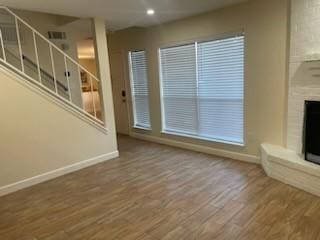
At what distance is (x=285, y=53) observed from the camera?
3389 millimetres

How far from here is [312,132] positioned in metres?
3.13

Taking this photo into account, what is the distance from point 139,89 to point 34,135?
2815 mm

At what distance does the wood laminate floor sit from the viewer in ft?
7.72

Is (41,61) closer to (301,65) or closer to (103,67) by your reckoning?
(103,67)

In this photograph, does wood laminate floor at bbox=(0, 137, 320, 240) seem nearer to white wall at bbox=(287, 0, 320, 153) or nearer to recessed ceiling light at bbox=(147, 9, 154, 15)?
white wall at bbox=(287, 0, 320, 153)

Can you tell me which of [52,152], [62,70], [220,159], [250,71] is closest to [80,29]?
[62,70]

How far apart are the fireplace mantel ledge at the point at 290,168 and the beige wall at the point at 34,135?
285cm

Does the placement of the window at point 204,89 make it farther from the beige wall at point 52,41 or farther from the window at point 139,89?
the beige wall at point 52,41

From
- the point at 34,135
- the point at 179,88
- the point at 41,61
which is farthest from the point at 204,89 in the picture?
the point at 41,61

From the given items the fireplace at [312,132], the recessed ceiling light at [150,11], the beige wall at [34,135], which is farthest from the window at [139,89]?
the fireplace at [312,132]

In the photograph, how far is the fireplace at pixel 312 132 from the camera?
3.06m

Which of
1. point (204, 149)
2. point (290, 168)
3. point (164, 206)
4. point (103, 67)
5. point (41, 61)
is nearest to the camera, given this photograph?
point (164, 206)

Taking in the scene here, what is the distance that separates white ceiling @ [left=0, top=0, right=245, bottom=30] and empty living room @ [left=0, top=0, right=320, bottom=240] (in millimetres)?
28

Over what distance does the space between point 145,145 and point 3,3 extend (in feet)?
11.5
